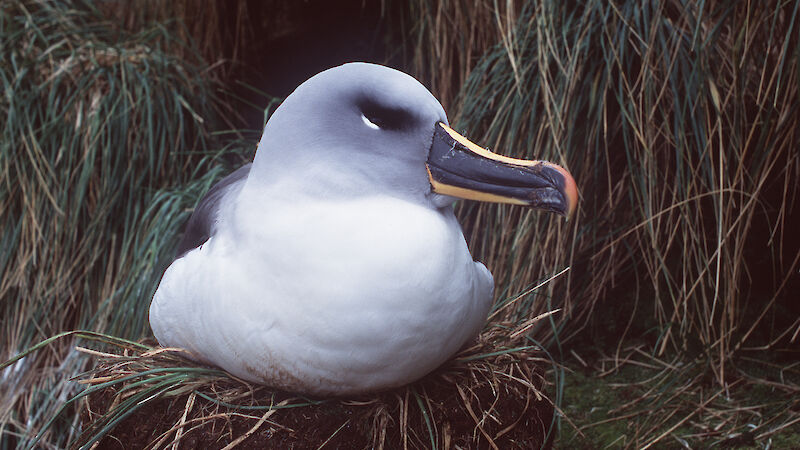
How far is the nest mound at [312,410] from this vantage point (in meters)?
1.83

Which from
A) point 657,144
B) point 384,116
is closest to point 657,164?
point 657,144

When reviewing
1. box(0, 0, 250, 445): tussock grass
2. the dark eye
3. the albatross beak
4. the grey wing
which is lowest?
box(0, 0, 250, 445): tussock grass

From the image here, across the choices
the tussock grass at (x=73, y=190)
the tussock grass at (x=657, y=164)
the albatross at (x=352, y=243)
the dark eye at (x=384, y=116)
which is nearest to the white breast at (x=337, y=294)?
the albatross at (x=352, y=243)

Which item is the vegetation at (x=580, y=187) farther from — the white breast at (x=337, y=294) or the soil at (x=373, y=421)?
the white breast at (x=337, y=294)

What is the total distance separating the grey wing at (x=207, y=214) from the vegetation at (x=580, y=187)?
35 cm

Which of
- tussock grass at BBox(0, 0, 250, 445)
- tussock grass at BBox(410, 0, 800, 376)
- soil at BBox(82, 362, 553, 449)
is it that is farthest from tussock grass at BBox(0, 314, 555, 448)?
tussock grass at BBox(0, 0, 250, 445)

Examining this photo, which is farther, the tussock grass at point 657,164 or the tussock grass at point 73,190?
the tussock grass at point 73,190

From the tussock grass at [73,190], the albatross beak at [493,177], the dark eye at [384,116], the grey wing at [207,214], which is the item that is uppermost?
the dark eye at [384,116]

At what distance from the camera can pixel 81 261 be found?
12.2ft

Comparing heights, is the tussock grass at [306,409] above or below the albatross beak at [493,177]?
below

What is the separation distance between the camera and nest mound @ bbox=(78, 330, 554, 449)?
1825mm

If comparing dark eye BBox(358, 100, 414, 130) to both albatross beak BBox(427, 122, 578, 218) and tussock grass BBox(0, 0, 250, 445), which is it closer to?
albatross beak BBox(427, 122, 578, 218)

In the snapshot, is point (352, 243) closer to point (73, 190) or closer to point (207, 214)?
point (207, 214)

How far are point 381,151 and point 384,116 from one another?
0.08m
